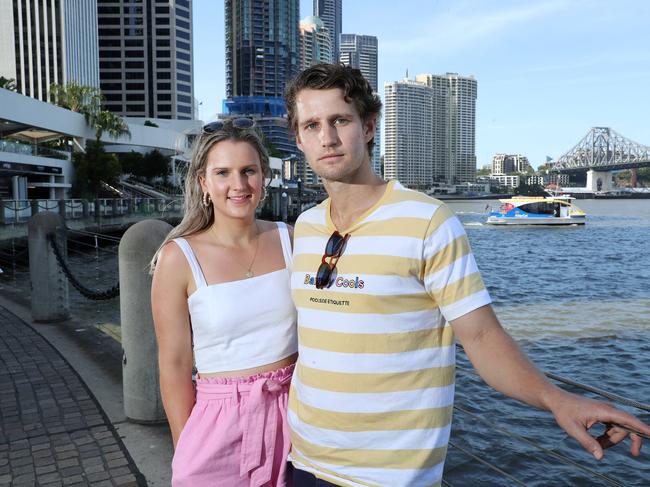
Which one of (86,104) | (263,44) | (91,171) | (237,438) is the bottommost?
(237,438)

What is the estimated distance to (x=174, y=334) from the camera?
2.12 metres

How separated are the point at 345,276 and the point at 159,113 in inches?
4803

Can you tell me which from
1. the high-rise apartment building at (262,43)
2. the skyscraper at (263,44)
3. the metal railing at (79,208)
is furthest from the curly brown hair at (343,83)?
the high-rise apartment building at (262,43)

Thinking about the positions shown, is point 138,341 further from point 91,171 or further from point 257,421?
point 91,171

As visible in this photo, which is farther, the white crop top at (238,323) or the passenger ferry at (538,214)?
the passenger ferry at (538,214)

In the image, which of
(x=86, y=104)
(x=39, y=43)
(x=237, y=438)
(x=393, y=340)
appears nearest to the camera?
(x=393, y=340)

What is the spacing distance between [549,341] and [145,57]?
115m

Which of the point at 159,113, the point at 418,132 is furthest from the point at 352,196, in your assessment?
the point at 418,132

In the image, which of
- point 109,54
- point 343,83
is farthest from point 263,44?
point 343,83

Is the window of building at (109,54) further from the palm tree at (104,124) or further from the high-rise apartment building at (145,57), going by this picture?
the palm tree at (104,124)

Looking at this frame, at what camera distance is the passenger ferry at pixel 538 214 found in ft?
199

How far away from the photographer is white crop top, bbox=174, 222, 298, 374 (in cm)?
212

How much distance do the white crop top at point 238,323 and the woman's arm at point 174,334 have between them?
35mm

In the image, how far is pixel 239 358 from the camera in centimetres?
215
